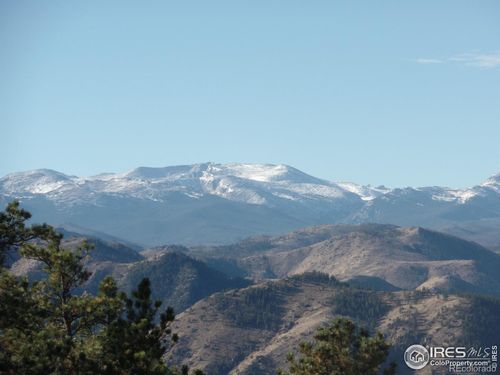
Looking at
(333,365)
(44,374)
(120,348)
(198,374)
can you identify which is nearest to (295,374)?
(333,365)

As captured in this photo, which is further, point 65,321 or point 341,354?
point 341,354

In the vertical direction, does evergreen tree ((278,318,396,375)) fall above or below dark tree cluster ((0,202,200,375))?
below

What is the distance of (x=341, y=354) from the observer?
8631 centimetres

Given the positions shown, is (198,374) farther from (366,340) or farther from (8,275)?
(366,340)

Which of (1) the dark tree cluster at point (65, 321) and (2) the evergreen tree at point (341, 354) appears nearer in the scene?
(1) the dark tree cluster at point (65, 321)

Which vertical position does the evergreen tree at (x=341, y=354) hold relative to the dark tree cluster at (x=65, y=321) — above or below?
below

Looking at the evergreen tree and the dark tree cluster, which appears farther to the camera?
the evergreen tree

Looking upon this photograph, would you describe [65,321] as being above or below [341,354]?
above

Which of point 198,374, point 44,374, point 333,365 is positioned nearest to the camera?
point 44,374

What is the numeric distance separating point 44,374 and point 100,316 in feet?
24.9

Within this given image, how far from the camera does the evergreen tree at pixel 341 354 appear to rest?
3374 inches

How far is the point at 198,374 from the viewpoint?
65812 millimetres

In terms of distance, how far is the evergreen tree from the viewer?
8569 centimetres

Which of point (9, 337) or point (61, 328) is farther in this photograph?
point (61, 328)
